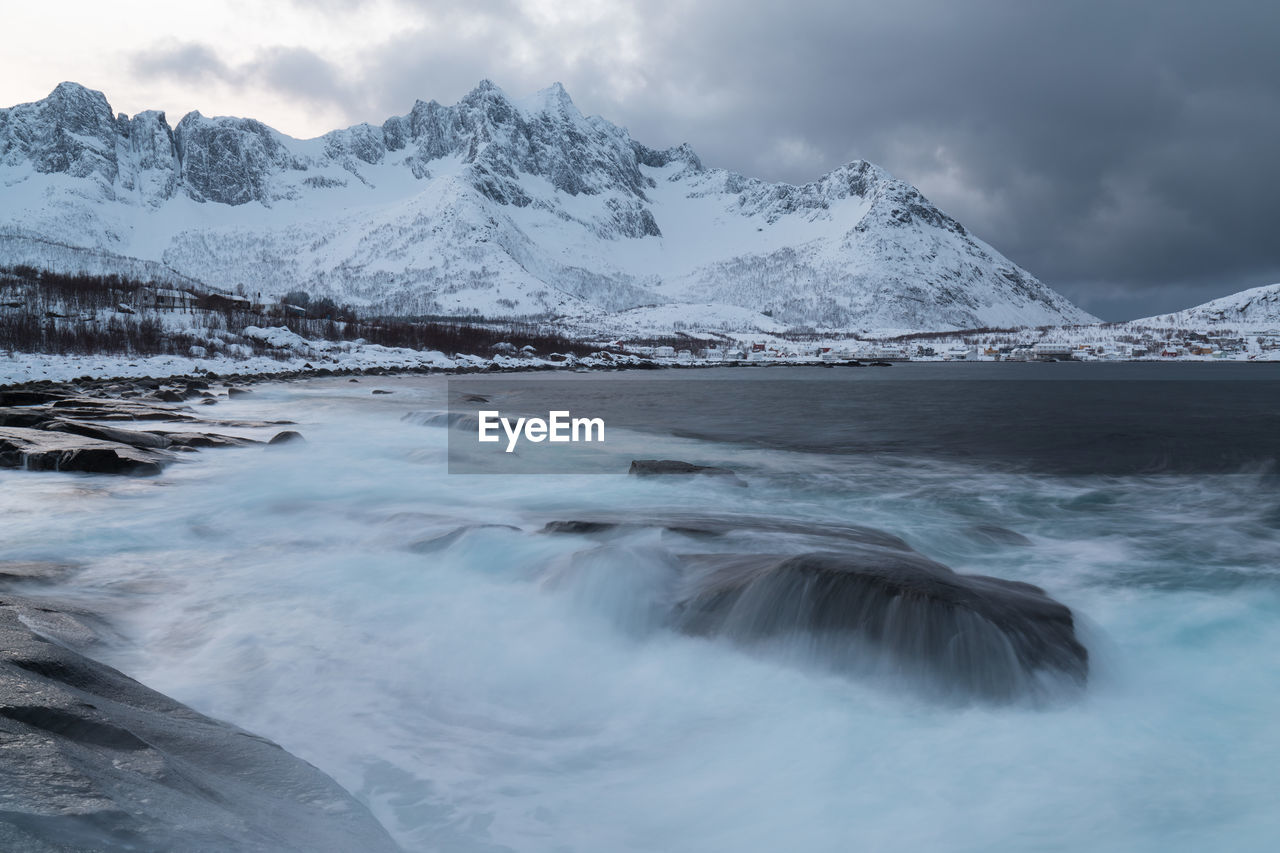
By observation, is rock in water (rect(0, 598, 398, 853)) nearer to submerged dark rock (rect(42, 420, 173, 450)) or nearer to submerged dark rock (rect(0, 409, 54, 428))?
submerged dark rock (rect(42, 420, 173, 450))

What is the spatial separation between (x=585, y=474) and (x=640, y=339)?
158m

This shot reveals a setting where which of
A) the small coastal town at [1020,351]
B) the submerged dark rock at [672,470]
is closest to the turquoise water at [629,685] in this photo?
the submerged dark rock at [672,470]

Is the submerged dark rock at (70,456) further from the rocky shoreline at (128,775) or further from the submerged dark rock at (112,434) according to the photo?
the rocky shoreline at (128,775)

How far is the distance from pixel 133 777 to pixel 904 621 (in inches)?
209

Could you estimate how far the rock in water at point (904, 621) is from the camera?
5797 millimetres

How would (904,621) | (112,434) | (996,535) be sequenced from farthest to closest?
1. (112,434)
2. (996,535)
3. (904,621)

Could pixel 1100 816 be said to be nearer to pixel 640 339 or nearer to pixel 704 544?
pixel 704 544

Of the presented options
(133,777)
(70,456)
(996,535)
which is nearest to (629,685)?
(133,777)

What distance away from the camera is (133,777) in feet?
9.72

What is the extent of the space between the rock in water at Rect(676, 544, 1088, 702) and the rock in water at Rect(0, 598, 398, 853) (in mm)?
3864

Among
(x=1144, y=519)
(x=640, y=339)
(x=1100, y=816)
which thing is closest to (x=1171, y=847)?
(x=1100, y=816)

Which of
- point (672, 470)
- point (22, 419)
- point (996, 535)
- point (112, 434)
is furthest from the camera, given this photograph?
point (22, 419)

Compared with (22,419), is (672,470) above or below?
below

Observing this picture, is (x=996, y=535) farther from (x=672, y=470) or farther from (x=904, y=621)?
(x=672, y=470)
